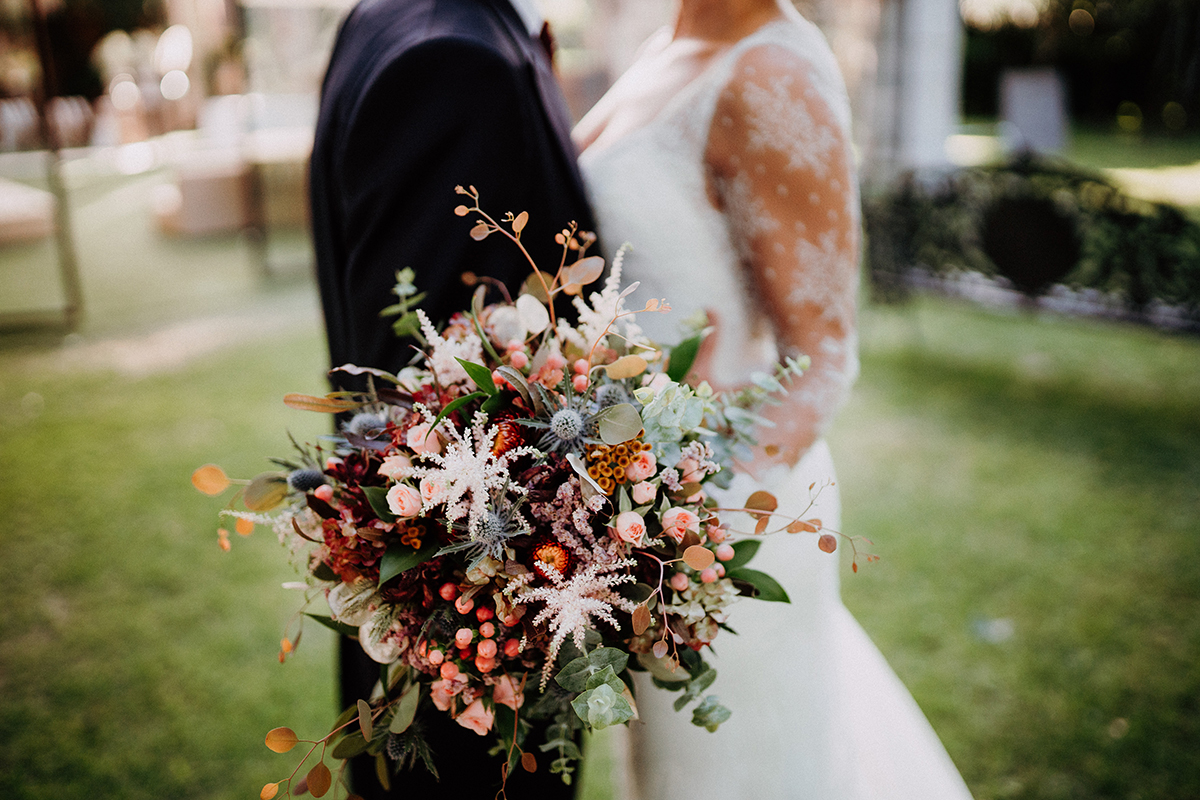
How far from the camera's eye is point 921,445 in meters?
5.45

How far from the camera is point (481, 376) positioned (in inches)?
45.1

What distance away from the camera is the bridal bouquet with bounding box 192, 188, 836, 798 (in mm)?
1073

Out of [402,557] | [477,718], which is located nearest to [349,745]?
[477,718]

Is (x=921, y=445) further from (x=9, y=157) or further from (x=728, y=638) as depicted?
(x=9, y=157)

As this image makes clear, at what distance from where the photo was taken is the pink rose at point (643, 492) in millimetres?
1101

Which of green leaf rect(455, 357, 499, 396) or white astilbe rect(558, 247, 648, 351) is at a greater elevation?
white astilbe rect(558, 247, 648, 351)

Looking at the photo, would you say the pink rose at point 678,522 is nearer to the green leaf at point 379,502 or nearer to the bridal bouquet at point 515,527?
the bridal bouquet at point 515,527

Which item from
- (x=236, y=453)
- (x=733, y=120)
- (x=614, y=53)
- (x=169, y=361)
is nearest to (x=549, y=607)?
(x=733, y=120)

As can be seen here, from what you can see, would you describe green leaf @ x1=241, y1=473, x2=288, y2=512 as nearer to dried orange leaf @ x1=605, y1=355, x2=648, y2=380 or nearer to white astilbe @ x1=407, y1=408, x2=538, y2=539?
white astilbe @ x1=407, y1=408, x2=538, y2=539

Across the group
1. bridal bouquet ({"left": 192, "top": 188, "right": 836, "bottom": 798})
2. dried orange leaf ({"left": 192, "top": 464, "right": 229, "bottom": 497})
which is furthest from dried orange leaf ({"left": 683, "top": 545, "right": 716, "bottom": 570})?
dried orange leaf ({"left": 192, "top": 464, "right": 229, "bottom": 497})

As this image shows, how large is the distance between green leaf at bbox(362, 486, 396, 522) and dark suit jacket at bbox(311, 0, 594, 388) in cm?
44

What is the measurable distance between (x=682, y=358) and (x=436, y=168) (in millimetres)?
543

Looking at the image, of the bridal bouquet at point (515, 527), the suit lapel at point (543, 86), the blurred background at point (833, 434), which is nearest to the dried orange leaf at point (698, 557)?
the bridal bouquet at point (515, 527)

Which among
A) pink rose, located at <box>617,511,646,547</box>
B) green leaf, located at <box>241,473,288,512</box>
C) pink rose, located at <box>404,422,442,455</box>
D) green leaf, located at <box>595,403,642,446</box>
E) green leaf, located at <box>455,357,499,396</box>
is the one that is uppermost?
green leaf, located at <box>455,357,499,396</box>
